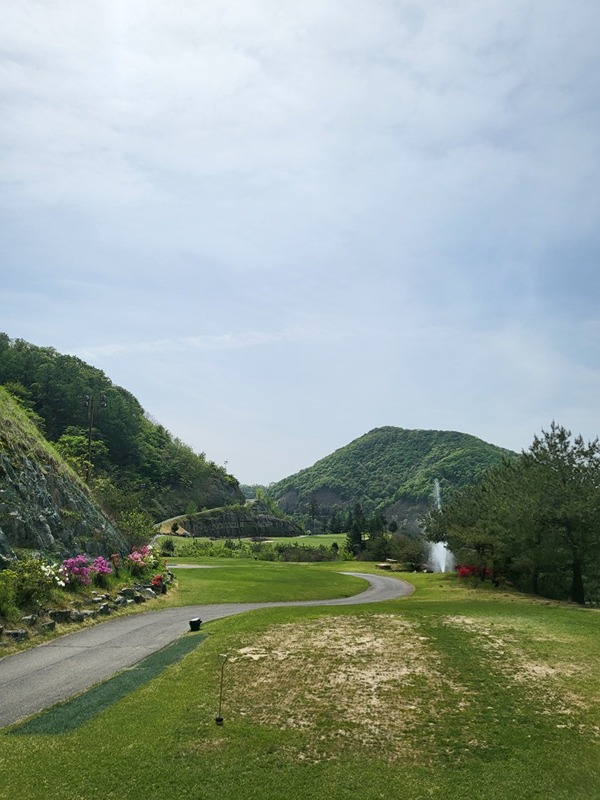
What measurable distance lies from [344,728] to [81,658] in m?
10.2

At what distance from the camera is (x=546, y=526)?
1510 inches

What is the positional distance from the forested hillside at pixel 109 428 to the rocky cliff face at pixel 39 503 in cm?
8619

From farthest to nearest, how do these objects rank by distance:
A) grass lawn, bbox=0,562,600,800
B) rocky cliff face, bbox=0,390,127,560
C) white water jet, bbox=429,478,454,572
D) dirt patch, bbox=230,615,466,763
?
white water jet, bbox=429,478,454,572
rocky cliff face, bbox=0,390,127,560
dirt patch, bbox=230,615,466,763
grass lawn, bbox=0,562,600,800

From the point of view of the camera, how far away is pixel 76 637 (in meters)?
21.3

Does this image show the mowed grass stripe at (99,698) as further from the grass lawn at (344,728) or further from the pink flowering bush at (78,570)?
the pink flowering bush at (78,570)

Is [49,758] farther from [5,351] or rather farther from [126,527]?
[5,351]

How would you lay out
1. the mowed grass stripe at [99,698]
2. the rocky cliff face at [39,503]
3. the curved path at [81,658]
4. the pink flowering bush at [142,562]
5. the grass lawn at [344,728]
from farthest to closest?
the pink flowering bush at [142,562] → the rocky cliff face at [39,503] → the curved path at [81,658] → the mowed grass stripe at [99,698] → the grass lawn at [344,728]

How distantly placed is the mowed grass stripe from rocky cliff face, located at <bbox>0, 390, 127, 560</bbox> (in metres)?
9.32

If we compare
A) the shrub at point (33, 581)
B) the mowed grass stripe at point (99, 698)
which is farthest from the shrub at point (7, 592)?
the mowed grass stripe at point (99, 698)

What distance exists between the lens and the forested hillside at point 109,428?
131 m

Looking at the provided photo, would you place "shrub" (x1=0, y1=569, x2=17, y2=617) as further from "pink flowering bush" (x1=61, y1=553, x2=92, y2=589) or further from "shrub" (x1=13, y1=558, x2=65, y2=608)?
"pink flowering bush" (x1=61, y1=553, x2=92, y2=589)

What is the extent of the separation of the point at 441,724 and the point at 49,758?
863 cm

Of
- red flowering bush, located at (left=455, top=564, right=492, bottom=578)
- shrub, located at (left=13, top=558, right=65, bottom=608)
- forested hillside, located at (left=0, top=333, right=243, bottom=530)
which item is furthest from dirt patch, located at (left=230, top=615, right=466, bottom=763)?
forested hillside, located at (left=0, top=333, right=243, bottom=530)

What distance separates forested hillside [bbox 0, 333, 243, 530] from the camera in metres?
131
